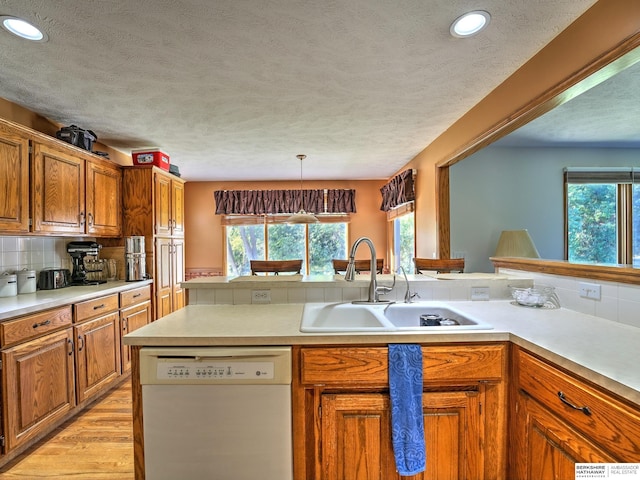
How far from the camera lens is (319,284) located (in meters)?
1.72

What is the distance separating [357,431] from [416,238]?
302cm

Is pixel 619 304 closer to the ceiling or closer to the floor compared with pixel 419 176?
closer to the floor

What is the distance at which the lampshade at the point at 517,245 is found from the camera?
2.96 m

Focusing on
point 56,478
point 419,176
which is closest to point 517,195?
point 419,176

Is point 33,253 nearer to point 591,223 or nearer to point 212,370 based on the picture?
point 212,370

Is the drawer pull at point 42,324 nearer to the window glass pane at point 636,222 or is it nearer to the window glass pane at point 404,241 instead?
the window glass pane at point 404,241

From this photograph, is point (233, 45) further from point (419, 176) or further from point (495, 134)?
point (419, 176)

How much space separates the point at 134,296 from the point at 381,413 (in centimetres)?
262

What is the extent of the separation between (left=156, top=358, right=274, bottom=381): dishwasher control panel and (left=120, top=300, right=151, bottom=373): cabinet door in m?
1.88

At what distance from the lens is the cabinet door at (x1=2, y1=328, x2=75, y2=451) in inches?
66.4

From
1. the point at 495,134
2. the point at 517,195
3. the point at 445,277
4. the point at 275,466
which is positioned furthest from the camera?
the point at 517,195

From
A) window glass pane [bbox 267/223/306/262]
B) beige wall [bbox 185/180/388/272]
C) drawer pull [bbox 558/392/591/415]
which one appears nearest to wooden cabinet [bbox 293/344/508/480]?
drawer pull [bbox 558/392/591/415]

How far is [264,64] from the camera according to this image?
1790mm

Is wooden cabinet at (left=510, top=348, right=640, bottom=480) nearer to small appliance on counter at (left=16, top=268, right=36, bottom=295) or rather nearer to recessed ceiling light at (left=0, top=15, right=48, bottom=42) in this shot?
recessed ceiling light at (left=0, top=15, right=48, bottom=42)
